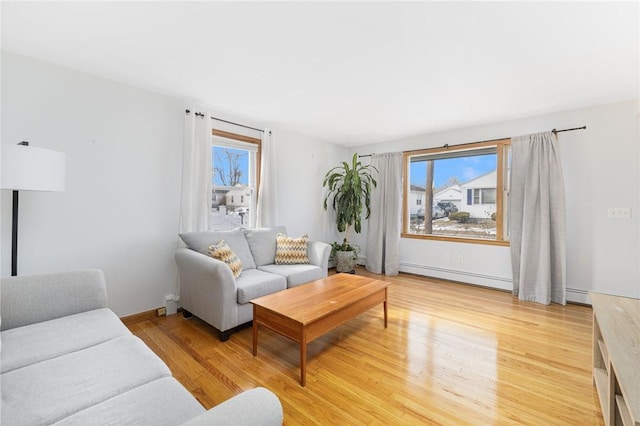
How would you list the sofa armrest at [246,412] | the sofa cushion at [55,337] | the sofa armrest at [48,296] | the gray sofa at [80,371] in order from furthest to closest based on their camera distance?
the sofa armrest at [48,296], the sofa cushion at [55,337], the gray sofa at [80,371], the sofa armrest at [246,412]

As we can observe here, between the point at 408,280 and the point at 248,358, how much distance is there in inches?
114

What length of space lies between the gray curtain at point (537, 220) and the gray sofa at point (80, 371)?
3767 mm

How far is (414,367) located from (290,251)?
6.13 feet

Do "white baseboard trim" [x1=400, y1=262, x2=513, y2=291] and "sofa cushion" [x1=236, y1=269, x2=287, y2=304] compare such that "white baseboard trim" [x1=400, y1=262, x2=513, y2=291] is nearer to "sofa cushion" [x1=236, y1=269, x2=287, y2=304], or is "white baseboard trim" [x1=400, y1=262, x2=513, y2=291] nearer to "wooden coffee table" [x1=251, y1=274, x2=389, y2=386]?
"wooden coffee table" [x1=251, y1=274, x2=389, y2=386]

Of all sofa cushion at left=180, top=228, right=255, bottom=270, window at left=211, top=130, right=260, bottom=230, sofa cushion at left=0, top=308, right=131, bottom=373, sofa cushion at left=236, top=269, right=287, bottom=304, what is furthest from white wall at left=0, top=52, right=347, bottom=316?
sofa cushion at left=0, top=308, right=131, bottom=373

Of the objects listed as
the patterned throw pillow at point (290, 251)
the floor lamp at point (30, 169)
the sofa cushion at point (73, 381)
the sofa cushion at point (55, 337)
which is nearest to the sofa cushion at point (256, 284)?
the patterned throw pillow at point (290, 251)

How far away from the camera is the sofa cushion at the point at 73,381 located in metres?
0.96

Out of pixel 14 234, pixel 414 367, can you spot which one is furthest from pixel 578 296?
pixel 14 234

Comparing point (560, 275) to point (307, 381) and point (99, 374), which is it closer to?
point (307, 381)

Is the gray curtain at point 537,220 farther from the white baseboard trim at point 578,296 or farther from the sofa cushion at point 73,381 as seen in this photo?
the sofa cushion at point 73,381

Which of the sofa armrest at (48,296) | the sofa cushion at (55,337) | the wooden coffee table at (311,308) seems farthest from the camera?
the wooden coffee table at (311,308)

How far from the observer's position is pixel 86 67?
7.78ft

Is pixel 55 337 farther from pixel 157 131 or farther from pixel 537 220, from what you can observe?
pixel 537 220

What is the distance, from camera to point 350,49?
80.7 inches
